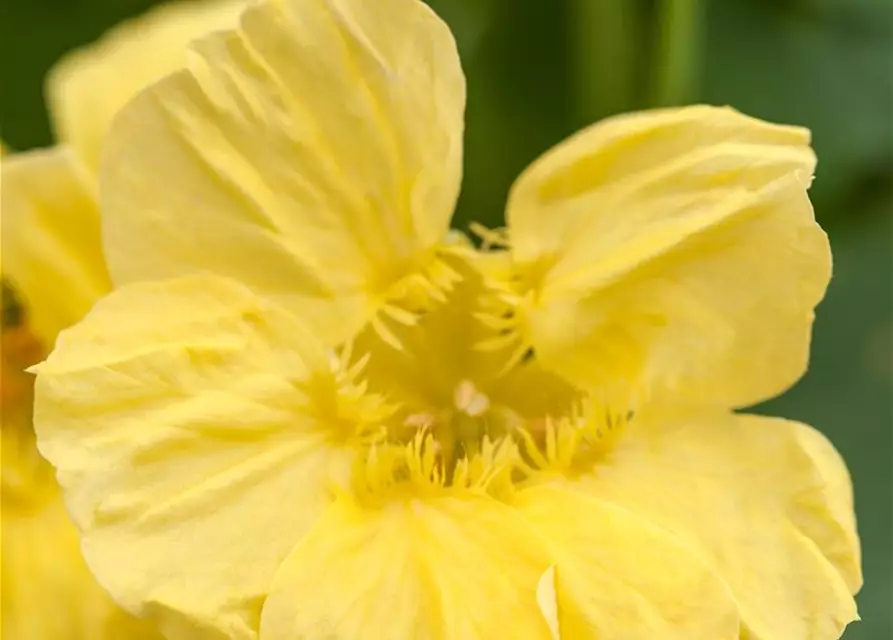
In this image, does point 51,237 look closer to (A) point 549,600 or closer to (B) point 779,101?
(A) point 549,600

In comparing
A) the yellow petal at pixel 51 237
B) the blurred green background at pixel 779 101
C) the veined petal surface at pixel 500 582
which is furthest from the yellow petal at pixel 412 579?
the blurred green background at pixel 779 101

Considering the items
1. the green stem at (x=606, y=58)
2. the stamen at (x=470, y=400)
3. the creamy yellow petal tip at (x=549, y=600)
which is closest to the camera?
the creamy yellow petal tip at (x=549, y=600)

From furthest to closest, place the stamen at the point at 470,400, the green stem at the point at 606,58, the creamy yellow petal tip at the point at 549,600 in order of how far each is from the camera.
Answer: the green stem at the point at 606,58
the stamen at the point at 470,400
the creamy yellow petal tip at the point at 549,600

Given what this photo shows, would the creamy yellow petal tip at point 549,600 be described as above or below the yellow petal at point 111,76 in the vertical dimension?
below

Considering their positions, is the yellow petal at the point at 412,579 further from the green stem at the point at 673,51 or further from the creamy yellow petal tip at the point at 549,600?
the green stem at the point at 673,51

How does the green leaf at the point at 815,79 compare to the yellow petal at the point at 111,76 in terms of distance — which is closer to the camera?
the yellow petal at the point at 111,76

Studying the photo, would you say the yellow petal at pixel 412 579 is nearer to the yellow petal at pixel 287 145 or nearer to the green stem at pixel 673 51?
the yellow petal at pixel 287 145

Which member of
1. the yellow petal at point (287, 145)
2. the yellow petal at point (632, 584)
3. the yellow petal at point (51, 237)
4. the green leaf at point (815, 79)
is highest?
the yellow petal at point (287, 145)
